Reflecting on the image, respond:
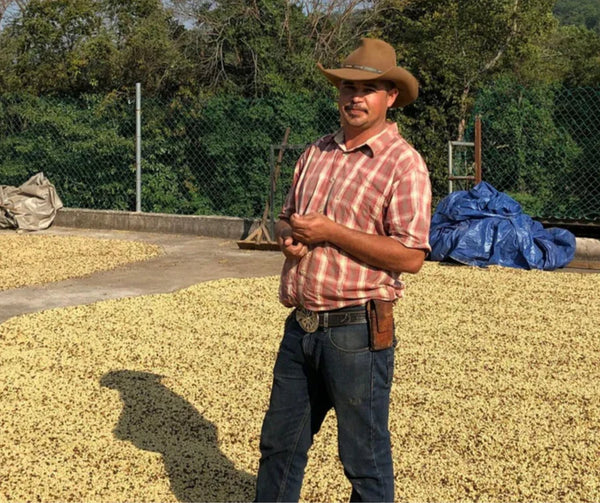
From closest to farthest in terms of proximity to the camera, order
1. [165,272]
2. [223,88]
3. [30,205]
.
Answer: [165,272]
[30,205]
[223,88]

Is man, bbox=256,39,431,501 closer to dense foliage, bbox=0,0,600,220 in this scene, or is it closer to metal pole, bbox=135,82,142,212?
dense foliage, bbox=0,0,600,220

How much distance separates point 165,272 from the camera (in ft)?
33.7

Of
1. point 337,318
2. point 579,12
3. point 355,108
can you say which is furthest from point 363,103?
point 579,12

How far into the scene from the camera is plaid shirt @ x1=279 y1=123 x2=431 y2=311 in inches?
117

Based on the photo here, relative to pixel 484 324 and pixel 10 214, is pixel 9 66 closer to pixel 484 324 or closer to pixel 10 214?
pixel 10 214

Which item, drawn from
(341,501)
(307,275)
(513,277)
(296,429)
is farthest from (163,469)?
(513,277)

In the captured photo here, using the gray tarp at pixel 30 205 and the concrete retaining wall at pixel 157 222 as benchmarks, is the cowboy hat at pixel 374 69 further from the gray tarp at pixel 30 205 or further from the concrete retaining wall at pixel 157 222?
the gray tarp at pixel 30 205

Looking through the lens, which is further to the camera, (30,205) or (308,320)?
(30,205)

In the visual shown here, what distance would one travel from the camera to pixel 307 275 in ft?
9.98

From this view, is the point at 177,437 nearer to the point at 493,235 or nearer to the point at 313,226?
the point at 313,226

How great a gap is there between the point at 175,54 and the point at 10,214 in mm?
5316

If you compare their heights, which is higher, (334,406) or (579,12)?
(579,12)

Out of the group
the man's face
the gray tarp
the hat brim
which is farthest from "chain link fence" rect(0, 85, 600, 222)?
the man's face

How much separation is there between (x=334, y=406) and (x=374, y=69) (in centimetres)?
115
